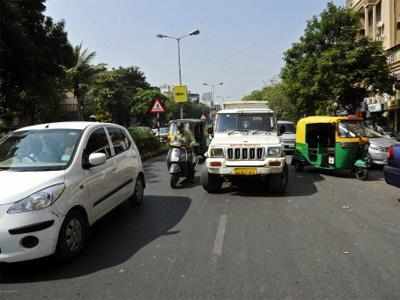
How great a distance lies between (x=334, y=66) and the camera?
2189 cm

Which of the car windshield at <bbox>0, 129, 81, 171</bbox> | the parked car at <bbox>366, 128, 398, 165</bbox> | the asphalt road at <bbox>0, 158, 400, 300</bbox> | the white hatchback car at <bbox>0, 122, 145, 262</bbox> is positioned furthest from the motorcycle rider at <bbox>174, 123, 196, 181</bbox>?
the parked car at <bbox>366, 128, 398, 165</bbox>

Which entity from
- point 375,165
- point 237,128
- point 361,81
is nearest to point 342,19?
point 361,81

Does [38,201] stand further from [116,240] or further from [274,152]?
[274,152]

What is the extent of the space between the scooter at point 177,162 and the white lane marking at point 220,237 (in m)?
3.13

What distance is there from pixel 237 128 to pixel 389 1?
2645cm

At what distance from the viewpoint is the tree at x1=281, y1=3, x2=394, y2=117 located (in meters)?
21.5

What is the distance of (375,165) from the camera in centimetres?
1234

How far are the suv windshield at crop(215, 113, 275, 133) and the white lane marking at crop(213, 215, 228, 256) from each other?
3.65m

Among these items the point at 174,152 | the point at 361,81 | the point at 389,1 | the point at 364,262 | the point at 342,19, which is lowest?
the point at 364,262

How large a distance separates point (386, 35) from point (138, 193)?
29649mm

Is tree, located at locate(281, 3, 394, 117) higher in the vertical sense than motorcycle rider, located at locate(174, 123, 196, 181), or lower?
higher

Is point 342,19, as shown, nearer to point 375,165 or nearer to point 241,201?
point 375,165

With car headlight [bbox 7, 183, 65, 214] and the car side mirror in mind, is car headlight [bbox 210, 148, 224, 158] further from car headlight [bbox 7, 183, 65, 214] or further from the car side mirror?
car headlight [bbox 7, 183, 65, 214]

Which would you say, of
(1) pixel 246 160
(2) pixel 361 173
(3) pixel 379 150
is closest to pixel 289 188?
(1) pixel 246 160
